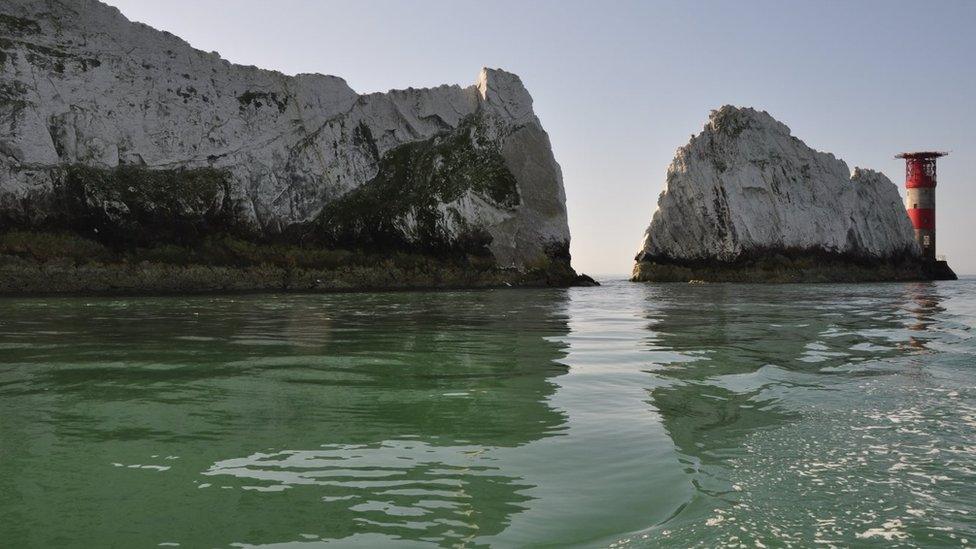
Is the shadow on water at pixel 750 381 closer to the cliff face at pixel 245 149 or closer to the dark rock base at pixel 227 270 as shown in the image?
the dark rock base at pixel 227 270

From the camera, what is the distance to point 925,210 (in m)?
80.1

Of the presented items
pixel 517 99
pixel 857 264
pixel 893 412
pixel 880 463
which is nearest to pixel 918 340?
pixel 893 412

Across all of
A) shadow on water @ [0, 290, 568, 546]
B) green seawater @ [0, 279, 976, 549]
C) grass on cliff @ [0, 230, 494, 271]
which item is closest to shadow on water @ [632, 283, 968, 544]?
green seawater @ [0, 279, 976, 549]

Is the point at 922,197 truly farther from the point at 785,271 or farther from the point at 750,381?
the point at 750,381

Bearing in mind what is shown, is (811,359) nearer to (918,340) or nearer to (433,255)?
(918,340)

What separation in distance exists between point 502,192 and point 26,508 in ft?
161

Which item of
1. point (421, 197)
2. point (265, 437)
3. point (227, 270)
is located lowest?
point (265, 437)

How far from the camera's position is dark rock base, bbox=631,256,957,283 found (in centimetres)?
6462

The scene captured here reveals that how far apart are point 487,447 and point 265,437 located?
5.87 feet

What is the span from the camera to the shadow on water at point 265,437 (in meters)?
3.26

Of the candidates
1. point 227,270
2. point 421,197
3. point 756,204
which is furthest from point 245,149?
point 756,204

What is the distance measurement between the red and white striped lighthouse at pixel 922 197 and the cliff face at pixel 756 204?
314cm

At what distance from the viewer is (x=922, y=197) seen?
8031 centimetres

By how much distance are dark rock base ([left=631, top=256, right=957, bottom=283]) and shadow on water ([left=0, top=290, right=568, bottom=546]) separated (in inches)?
2345
